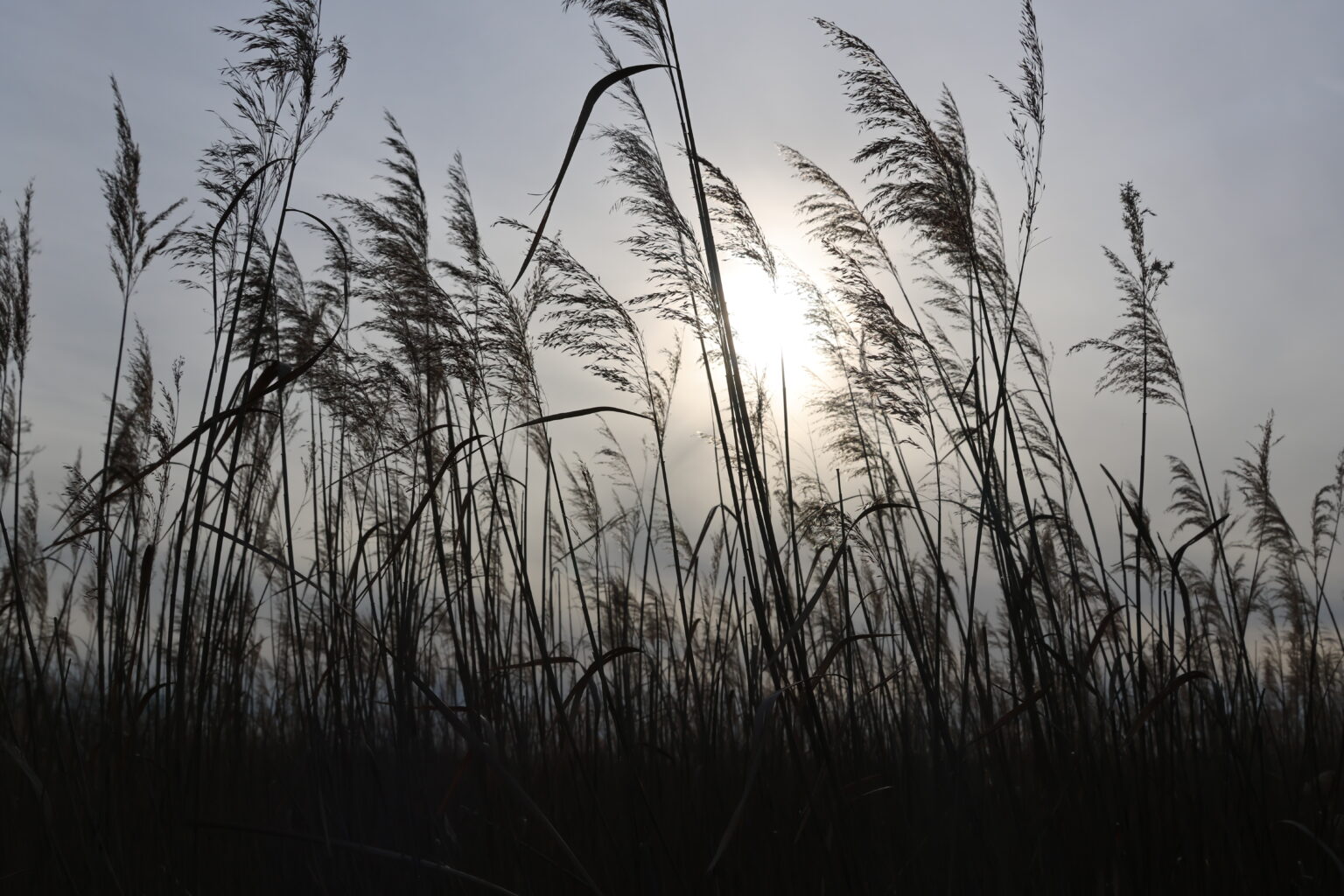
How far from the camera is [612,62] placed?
7.07ft

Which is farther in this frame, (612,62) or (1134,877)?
(612,62)

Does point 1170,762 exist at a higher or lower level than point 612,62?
lower

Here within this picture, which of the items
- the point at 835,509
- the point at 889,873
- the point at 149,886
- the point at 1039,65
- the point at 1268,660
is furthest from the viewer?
the point at 1268,660

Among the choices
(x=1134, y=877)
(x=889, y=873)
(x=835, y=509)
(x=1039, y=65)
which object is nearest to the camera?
(x=1134, y=877)

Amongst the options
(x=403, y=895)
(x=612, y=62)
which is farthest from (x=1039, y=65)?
(x=403, y=895)

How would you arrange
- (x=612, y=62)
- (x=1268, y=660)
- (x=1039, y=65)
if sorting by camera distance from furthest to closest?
1. (x=1268, y=660)
2. (x=1039, y=65)
3. (x=612, y=62)

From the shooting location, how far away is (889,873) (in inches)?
78.2

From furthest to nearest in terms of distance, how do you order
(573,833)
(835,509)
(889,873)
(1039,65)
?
(835,509) < (1039,65) < (573,833) < (889,873)

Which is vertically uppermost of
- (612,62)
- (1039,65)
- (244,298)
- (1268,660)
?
(1039,65)

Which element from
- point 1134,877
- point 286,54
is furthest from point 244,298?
point 1134,877

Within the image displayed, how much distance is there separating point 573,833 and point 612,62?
192cm

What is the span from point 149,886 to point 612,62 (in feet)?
6.75

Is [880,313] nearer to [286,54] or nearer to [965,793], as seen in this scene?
[965,793]

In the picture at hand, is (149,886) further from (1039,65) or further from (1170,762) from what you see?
(1039,65)
